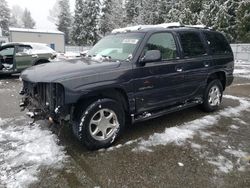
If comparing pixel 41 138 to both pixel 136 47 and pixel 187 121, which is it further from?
pixel 187 121

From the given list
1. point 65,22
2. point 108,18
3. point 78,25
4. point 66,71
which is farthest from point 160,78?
point 65,22

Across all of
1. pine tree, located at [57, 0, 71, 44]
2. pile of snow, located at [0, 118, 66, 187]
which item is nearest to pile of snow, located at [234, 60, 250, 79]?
pile of snow, located at [0, 118, 66, 187]

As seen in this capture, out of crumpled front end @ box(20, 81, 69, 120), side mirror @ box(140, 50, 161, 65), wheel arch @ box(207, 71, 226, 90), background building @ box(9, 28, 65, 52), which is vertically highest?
background building @ box(9, 28, 65, 52)

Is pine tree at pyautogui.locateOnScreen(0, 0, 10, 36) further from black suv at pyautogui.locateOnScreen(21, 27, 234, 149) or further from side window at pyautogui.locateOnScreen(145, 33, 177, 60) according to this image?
side window at pyautogui.locateOnScreen(145, 33, 177, 60)

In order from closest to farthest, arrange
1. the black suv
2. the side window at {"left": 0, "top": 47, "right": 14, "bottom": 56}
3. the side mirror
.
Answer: the black suv, the side mirror, the side window at {"left": 0, "top": 47, "right": 14, "bottom": 56}

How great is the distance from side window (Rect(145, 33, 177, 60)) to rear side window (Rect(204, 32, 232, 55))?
1275 millimetres

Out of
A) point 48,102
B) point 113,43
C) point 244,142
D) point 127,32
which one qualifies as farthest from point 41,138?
point 244,142

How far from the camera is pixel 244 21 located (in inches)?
958

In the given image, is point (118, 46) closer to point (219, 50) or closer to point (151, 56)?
point (151, 56)

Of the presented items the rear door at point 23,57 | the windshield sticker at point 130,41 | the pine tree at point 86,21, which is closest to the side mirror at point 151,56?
the windshield sticker at point 130,41

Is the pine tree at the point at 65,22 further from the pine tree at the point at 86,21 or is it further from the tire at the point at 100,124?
the tire at the point at 100,124

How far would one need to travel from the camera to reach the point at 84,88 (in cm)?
357

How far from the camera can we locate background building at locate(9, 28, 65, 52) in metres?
30.3

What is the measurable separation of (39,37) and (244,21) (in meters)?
23.6
